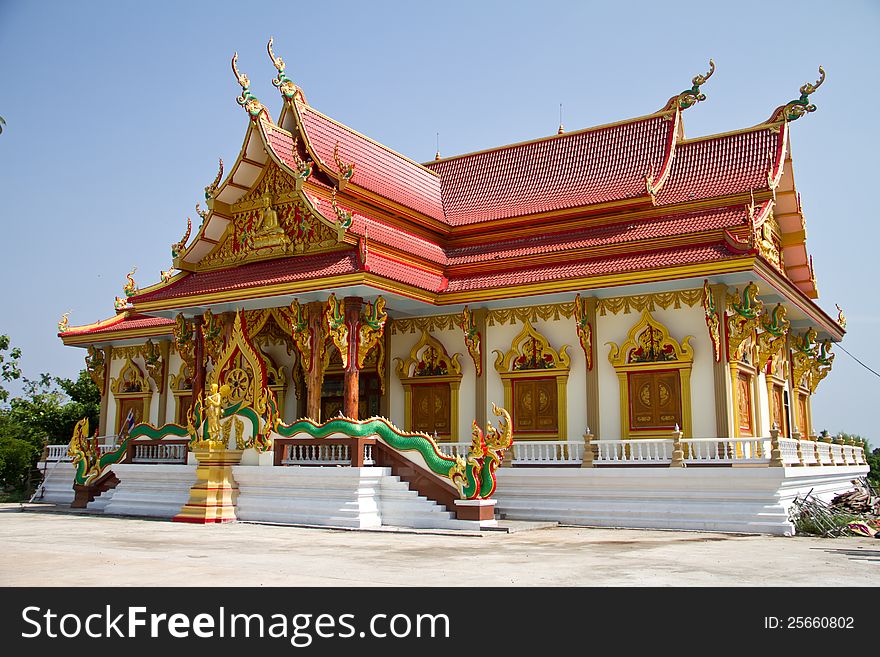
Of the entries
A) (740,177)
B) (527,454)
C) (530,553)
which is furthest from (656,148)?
(530,553)

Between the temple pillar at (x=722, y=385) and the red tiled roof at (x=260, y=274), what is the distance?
573 cm

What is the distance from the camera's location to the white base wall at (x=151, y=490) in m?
14.8

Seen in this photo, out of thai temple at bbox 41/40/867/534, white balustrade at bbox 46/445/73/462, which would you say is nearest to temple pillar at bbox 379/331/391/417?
Answer: thai temple at bbox 41/40/867/534

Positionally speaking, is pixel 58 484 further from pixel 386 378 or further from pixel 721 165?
pixel 721 165

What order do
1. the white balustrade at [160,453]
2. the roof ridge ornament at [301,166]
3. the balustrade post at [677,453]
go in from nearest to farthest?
the balustrade post at [677,453]
the roof ridge ornament at [301,166]
the white balustrade at [160,453]

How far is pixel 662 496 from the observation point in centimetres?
1273

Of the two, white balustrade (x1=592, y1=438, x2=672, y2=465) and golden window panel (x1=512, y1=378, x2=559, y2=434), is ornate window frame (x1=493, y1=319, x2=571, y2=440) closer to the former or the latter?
golden window panel (x1=512, y1=378, x2=559, y2=434)

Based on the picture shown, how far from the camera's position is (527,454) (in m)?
14.8

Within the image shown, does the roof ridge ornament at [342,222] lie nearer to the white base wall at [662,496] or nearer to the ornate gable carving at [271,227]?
the ornate gable carving at [271,227]

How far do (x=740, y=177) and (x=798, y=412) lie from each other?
629 centimetres

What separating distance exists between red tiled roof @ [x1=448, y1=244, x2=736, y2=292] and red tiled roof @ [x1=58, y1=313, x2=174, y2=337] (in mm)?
7953

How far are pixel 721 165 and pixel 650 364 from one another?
14.8 ft

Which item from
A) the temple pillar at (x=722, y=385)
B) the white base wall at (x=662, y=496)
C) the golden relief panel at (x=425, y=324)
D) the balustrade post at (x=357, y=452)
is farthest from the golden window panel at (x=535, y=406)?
the balustrade post at (x=357, y=452)

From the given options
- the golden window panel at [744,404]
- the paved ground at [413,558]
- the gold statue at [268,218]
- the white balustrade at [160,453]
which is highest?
the gold statue at [268,218]
